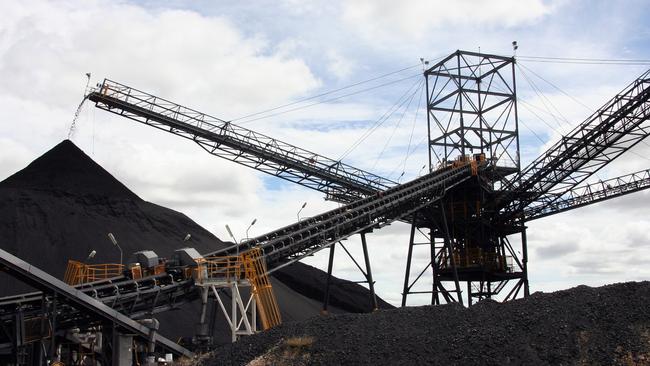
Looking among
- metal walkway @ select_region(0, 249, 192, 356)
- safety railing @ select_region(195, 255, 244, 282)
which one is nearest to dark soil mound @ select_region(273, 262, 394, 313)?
safety railing @ select_region(195, 255, 244, 282)

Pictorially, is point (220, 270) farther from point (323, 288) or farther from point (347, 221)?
point (323, 288)

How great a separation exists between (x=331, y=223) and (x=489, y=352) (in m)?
12.4

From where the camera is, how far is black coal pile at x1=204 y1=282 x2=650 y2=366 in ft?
37.4

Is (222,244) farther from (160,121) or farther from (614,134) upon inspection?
(614,134)

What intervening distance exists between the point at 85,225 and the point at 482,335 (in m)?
21.3

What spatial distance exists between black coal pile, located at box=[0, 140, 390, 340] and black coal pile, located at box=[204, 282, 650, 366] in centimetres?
1249

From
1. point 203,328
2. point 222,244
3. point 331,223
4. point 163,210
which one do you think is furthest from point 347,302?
point 203,328

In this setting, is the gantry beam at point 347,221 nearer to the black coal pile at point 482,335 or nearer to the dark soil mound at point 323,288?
the black coal pile at point 482,335

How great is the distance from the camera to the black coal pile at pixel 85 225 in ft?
87.5

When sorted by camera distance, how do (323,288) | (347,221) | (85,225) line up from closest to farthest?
(347,221), (85,225), (323,288)

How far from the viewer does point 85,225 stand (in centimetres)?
2911

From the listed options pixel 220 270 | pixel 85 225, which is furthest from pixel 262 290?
pixel 85 225

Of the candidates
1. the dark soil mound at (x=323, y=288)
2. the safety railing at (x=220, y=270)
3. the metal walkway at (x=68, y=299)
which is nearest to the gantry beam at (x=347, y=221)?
the safety railing at (x=220, y=270)

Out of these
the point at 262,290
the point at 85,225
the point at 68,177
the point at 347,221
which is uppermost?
the point at 68,177
